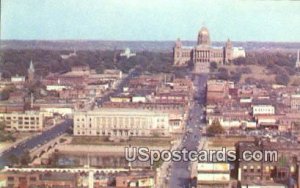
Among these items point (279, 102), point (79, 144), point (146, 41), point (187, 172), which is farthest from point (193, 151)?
point (279, 102)

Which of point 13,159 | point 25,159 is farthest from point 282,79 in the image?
point 13,159

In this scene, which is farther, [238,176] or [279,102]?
[279,102]

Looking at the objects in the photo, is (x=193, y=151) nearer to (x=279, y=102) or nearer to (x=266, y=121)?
(x=266, y=121)

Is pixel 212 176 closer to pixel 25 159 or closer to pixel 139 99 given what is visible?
pixel 25 159

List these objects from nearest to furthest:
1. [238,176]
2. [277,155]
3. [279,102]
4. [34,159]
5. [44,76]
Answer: [238,176] < [277,155] < [34,159] < [279,102] < [44,76]

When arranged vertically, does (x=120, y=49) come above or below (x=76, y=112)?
above

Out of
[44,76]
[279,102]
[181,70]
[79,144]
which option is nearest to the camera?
[79,144]

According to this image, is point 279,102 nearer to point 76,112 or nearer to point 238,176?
point 76,112
